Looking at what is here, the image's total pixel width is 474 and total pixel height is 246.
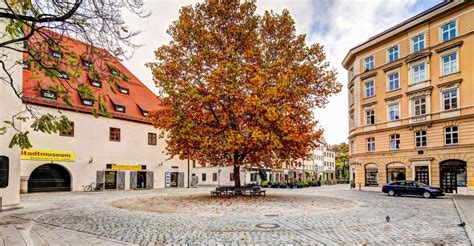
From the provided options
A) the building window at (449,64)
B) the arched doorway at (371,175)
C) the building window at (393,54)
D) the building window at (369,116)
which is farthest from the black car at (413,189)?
the building window at (393,54)

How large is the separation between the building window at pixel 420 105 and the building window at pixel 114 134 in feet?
98.8

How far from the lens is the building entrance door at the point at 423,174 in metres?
33.8

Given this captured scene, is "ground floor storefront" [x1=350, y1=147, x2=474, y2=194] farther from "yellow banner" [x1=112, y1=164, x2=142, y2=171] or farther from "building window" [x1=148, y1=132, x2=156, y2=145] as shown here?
"yellow banner" [x1=112, y1=164, x2=142, y2=171]

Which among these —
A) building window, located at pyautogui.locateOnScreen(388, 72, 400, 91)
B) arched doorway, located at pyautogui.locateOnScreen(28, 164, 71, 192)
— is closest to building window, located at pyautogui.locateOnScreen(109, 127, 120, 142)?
arched doorway, located at pyautogui.locateOnScreen(28, 164, 71, 192)

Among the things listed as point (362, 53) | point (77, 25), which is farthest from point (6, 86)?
point (362, 53)

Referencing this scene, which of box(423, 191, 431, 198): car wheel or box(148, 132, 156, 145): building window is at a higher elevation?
box(148, 132, 156, 145): building window

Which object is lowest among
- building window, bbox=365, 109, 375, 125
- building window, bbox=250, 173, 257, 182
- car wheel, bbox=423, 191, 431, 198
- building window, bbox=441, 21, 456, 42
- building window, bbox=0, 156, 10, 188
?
building window, bbox=250, 173, 257, 182

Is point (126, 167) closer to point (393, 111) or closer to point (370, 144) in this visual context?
point (370, 144)

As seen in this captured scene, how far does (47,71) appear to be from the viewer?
660 centimetres

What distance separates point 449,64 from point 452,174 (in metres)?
10.0

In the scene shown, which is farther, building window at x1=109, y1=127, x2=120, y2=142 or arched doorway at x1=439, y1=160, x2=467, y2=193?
building window at x1=109, y1=127, x2=120, y2=142

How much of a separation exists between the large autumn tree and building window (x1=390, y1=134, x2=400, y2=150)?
53.8 feet

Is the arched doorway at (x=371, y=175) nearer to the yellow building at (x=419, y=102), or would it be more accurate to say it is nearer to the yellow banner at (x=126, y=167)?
the yellow building at (x=419, y=102)

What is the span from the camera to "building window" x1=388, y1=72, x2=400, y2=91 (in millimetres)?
37534
